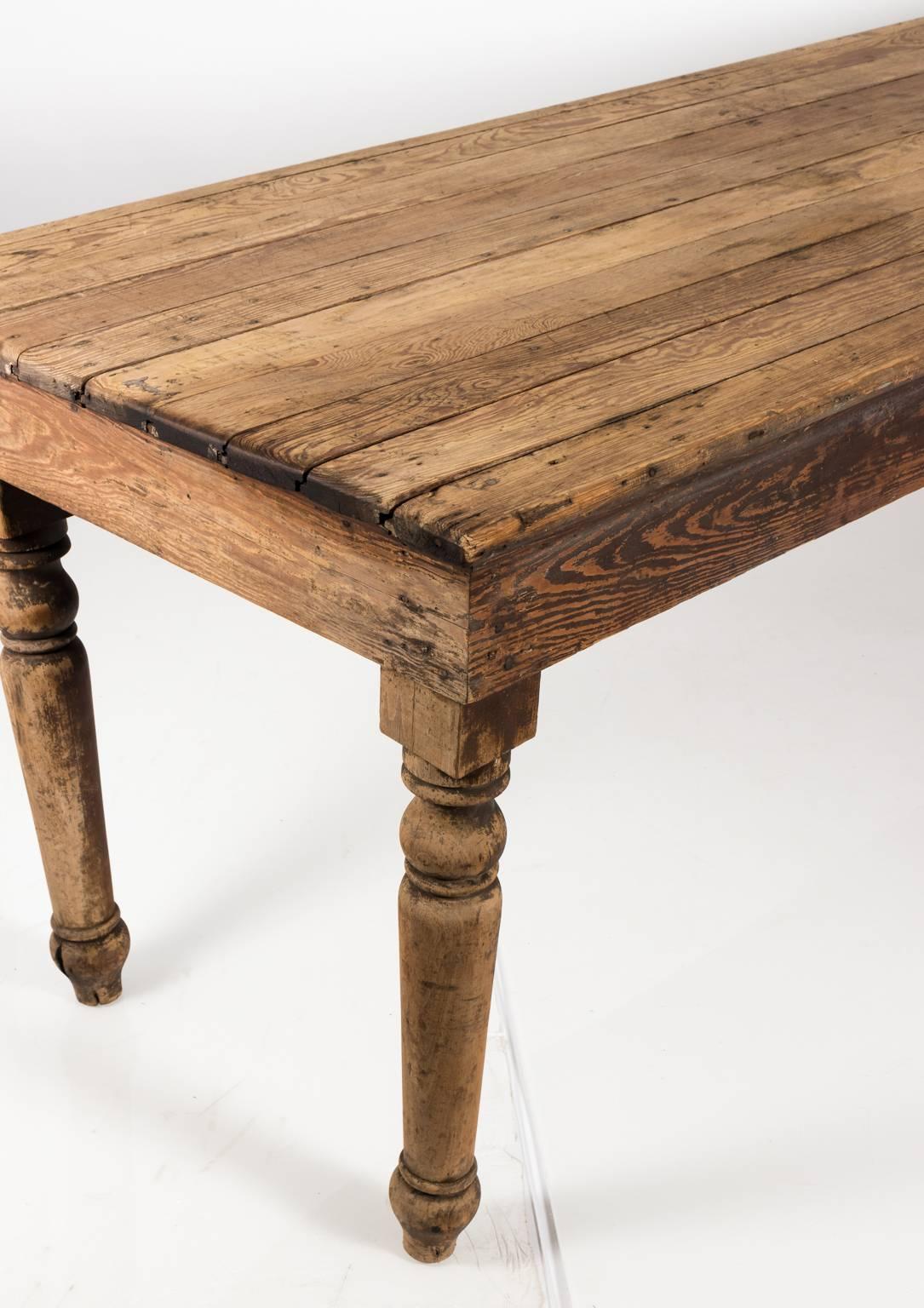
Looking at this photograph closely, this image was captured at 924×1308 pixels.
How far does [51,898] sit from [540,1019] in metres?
0.58

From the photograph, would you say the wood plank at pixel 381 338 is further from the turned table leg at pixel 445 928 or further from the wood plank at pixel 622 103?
the wood plank at pixel 622 103

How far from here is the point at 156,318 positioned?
1.75 metres

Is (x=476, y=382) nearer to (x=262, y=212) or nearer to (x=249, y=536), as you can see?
(x=249, y=536)

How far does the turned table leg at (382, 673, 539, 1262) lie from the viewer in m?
1.49

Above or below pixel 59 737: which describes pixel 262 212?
above

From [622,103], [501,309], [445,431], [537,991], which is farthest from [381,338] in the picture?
A: [622,103]

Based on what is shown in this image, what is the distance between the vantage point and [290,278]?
1.86 metres

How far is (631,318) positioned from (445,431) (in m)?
0.33

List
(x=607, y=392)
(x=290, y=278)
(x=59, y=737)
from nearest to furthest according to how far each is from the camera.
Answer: (x=607, y=392)
(x=290, y=278)
(x=59, y=737)

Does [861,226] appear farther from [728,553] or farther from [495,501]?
[495,501]

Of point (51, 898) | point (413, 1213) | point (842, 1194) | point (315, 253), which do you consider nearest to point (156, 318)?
point (315, 253)

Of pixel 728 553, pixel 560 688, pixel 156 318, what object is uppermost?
pixel 156 318

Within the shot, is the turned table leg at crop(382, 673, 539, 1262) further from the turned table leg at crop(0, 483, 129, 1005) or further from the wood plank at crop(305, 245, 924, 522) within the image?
the turned table leg at crop(0, 483, 129, 1005)

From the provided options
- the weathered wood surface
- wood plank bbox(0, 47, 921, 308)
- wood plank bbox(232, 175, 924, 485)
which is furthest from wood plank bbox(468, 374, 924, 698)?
wood plank bbox(0, 47, 921, 308)
